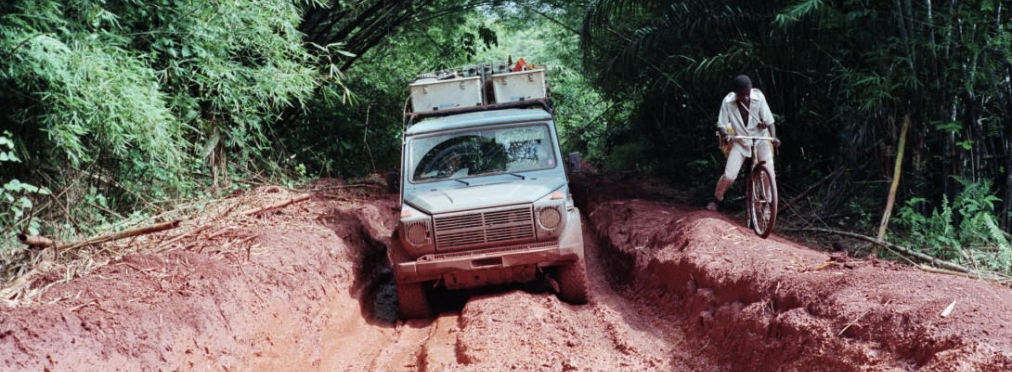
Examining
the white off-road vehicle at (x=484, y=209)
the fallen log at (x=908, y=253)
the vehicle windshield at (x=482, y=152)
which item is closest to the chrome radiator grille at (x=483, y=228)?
the white off-road vehicle at (x=484, y=209)

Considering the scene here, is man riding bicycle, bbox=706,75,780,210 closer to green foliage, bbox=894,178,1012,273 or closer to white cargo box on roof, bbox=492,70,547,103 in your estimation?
green foliage, bbox=894,178,1012,273

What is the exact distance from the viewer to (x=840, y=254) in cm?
575

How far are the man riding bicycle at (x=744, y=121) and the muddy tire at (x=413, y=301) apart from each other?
3.44 metres

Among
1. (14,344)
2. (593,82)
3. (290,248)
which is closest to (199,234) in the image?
(290,248)

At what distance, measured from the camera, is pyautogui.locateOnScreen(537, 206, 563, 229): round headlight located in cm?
692

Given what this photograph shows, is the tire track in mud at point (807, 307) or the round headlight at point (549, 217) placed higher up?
the round headlight at point (549, 217)

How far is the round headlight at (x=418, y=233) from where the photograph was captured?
6.92m

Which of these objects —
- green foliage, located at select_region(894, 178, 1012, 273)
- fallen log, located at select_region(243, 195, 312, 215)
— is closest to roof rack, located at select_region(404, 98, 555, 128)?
fallen log, located at select_region(243, 195, 312, 215)

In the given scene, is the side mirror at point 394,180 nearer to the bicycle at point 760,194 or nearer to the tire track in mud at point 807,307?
the tire track in mud at point 807,307

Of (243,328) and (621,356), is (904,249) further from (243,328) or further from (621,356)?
(243,328)

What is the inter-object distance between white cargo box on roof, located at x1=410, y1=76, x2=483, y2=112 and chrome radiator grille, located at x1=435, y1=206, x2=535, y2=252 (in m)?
2.45

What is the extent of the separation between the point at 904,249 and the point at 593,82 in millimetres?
8732

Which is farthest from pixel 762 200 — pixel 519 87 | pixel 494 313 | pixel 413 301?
pixel 413 301

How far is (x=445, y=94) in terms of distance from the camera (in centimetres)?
904
